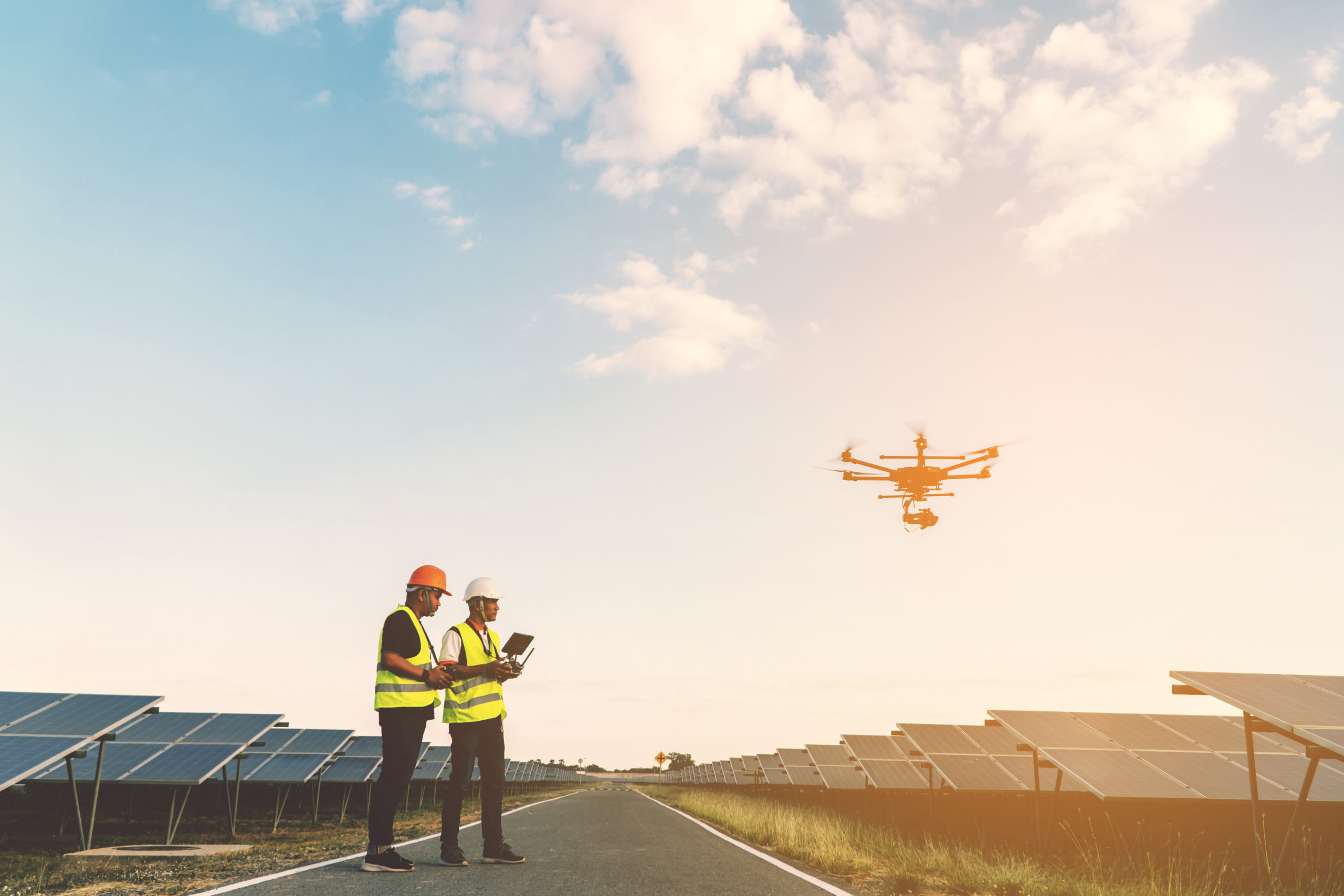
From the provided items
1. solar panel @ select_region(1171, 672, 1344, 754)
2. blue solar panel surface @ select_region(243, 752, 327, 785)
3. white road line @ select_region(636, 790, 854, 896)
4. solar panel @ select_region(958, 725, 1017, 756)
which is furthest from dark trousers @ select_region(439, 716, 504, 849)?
solar panel @ select_region(958, 725, 1017, 756)

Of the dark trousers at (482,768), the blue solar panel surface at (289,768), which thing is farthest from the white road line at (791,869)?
the blue solar panel surface at (289,768)

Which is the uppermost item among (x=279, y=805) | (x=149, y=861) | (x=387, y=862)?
(x=387, y=862)

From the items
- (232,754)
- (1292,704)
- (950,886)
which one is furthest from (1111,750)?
(232,754)

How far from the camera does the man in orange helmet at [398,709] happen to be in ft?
23.2

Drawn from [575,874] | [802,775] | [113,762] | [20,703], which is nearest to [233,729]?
[113,762]

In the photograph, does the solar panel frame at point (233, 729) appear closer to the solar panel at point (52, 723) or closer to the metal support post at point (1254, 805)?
the solar panel at point (52, 723)

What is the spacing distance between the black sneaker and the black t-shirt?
47.5 inches

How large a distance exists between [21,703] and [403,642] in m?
13.0

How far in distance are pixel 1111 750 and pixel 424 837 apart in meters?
13.5

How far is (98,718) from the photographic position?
524 inches

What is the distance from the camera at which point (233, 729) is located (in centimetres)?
1928

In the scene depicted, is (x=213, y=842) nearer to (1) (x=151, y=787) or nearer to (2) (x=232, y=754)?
(2) (x=232, y=754)

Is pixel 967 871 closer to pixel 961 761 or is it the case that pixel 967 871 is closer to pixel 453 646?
pixel 453 646

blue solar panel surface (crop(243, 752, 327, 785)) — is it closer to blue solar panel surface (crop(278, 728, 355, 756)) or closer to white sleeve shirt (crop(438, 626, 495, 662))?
blue solar panel surface (crop(278, 728, 355, 756))
